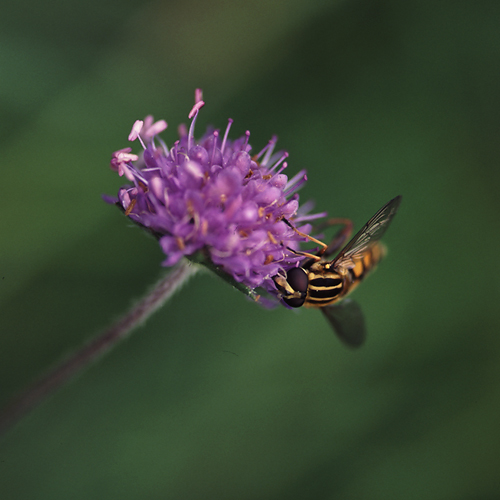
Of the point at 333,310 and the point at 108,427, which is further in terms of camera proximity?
the point at 108,427

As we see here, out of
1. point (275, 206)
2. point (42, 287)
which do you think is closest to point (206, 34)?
point (42, 287)

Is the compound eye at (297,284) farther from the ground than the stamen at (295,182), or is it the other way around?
the stamen at (295,182)

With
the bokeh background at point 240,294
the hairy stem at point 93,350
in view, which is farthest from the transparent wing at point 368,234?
the bokeh background at point 240,294

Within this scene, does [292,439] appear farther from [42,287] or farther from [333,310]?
[42,287]

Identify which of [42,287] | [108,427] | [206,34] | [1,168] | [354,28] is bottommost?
[108,427]

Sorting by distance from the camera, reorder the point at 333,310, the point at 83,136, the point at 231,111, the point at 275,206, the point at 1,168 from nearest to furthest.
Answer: the point at 275,206 → the point at 333,310 → the point at 1,168 → the point at 83,136 → the point at 231,111

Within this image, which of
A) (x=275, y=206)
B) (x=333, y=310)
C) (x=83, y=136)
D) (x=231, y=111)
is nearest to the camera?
(x=275, y=206)

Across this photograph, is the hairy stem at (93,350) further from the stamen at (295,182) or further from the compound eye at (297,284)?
the stamen at (295,182)
